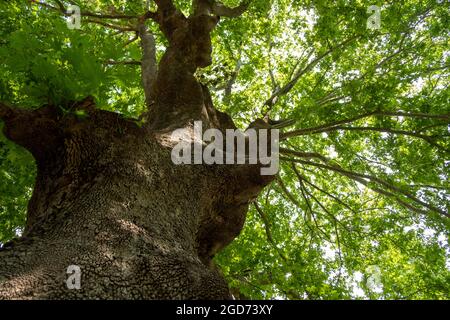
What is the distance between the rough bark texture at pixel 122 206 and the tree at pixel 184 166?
0.04ft

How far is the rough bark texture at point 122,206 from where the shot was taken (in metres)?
2.08

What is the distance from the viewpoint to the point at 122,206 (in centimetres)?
271

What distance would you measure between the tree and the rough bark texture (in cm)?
1

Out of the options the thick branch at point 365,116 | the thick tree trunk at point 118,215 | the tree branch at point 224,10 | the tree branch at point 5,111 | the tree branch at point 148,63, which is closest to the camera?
the thick tree trunk at point 118,215

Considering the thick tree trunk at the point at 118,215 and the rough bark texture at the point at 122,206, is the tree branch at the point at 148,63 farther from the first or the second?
the thick tree trunk at the point at 118,215

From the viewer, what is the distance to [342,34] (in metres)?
7.32

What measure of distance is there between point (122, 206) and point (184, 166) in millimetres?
1021

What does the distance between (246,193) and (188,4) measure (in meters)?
7.79

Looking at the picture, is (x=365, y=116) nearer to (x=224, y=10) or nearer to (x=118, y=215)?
(x=224, y=10)

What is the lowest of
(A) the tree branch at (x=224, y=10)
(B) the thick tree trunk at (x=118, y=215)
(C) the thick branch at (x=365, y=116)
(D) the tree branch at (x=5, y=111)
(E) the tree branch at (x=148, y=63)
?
(B) the thick tree trunk at (x=118, y=215)

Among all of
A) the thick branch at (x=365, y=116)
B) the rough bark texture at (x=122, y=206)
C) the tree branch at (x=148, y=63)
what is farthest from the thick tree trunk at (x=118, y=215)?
the thick branch at (x=365, y=116)

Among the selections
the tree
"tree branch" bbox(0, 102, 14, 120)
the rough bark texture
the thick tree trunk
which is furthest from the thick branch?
"tree branch" bbox(0, 102, 14, 120)

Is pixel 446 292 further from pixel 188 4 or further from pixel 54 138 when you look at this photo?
pixel 188 4
